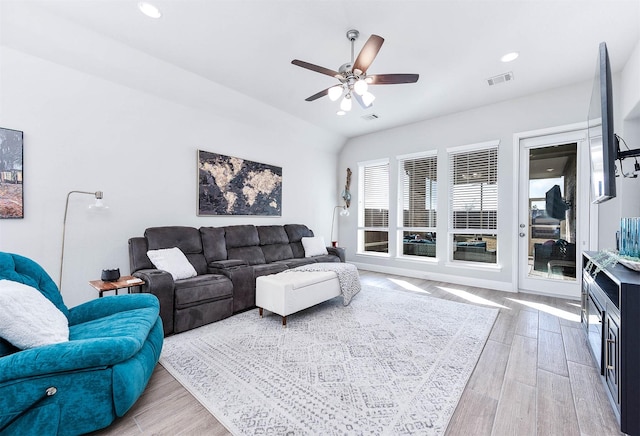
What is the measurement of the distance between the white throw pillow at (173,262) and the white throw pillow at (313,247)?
2.12 meters

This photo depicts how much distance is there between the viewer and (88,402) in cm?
144

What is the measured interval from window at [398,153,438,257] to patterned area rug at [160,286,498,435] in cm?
209

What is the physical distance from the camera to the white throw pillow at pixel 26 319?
142cm

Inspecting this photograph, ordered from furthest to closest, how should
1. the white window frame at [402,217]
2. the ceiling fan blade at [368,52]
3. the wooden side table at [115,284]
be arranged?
the white window frame at [402,217] → the wooden side table at [115,284] → the ceiling fan blade at [368,52]

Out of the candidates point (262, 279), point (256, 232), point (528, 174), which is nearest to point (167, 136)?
point (256, 232)

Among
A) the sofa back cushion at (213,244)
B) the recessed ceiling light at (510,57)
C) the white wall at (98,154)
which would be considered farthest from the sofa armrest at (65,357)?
the recessed ceiling light at (510,57)

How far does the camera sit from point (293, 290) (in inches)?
116

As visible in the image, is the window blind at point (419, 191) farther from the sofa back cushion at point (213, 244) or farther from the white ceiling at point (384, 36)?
the sofa back cushion at point (213, 244)

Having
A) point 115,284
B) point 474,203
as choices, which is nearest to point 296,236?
point 115,284

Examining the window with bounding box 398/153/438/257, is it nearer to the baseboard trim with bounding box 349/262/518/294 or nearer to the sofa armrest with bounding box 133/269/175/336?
the baseboard trim with bounding box 349/262/518/294

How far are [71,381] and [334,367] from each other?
1619mm

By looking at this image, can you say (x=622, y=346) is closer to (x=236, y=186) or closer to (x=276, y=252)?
(x=276, y=252)

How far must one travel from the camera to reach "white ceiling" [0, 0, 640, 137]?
239 centimetres

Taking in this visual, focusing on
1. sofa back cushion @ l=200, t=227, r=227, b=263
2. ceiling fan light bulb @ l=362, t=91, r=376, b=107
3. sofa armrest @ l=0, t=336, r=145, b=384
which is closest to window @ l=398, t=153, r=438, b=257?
ceiling fan light bulb @ l=362, t=91, r=376, b=107
